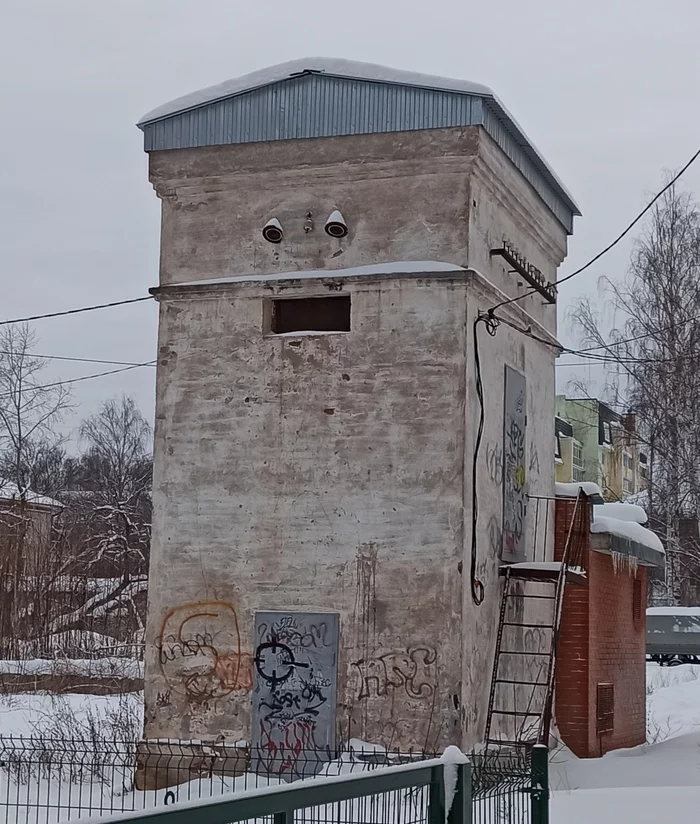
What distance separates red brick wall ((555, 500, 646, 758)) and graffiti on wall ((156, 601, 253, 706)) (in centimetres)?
412

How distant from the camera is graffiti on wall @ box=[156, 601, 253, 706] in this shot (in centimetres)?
1322

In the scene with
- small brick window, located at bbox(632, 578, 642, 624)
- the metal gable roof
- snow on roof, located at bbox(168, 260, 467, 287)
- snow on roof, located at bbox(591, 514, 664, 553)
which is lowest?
small brick window, located at bbox(632, 578, 642, 624)

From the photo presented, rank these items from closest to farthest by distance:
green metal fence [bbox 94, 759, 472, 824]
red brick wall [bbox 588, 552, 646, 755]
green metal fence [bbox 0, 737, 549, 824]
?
green metal fence [bbox 94, 759, 472, 824] → green metal fence [bbox 0, 737, 549, 824] → red brick wall [bbox 588, 552, 646, 755]

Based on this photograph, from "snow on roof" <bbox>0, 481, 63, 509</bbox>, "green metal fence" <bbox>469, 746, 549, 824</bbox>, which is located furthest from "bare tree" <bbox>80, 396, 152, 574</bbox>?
"green metal fence" <bbox>469, 746, 549, 824</bbox>

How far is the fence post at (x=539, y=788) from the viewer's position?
25.5 feet

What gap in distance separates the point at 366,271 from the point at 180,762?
5639 mm

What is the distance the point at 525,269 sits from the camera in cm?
1468

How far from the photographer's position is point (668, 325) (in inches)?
1149

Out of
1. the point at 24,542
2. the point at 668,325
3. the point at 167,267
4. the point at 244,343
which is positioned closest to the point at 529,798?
the point at 244,343

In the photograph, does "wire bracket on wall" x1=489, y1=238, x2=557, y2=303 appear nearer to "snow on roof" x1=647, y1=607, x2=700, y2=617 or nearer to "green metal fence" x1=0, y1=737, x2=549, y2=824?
"green metal fence" x1=0, y1=737, x2=549, y2=824

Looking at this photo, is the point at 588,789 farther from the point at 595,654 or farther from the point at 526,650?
the point at 595,654

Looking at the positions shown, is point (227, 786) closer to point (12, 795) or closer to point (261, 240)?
point (12, 795)

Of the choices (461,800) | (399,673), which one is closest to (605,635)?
(399,673)

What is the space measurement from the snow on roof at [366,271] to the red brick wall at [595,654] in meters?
4.08
